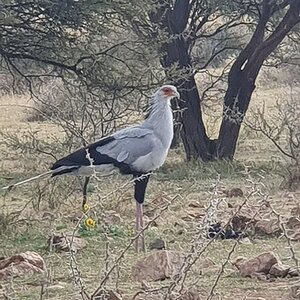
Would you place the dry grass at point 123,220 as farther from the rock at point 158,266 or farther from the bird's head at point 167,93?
the bird's head at point 167,93

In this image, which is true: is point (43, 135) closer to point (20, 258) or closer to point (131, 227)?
point (131, 227)

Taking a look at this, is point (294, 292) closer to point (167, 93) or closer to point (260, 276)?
point (260, 276)

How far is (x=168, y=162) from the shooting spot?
18.7 m

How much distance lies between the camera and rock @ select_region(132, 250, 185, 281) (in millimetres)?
6703

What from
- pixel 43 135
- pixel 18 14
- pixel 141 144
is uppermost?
pixel 18 14

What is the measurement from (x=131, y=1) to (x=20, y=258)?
15.8 ft

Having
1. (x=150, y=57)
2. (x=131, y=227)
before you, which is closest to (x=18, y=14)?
(x=150, y=57)

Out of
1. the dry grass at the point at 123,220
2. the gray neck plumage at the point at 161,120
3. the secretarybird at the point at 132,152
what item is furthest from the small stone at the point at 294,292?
the gray neck plumage at the point at 161,120

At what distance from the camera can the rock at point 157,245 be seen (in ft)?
29.0

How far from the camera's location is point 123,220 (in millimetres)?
10695

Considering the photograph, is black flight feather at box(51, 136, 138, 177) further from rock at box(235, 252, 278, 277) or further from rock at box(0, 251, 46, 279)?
rock at box(235, 252, 278, 277)

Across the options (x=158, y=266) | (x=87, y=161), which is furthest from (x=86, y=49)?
(x=158, y=266)

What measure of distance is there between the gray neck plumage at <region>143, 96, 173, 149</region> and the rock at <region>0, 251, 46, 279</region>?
2.02 meters

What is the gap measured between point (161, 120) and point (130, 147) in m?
0.39
